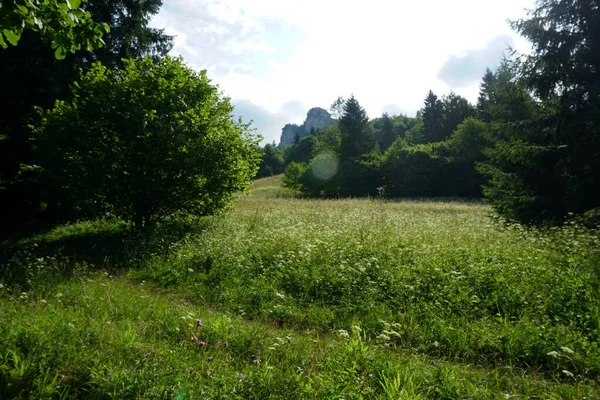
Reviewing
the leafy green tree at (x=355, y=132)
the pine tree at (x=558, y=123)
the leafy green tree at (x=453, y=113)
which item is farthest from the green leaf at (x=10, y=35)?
the leafy green tree at (x=453, y=113)

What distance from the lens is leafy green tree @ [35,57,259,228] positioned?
1154 centimetres

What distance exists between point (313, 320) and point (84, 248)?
8.73 meters

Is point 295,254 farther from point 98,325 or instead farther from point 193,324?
point 98,325

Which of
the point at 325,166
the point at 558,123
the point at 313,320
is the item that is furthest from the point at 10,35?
the point at 325,166

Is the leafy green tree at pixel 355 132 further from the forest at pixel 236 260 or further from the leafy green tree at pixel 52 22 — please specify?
the leafy green tree at pixel 52 22

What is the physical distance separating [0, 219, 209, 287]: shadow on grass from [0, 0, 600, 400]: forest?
4.2 inches

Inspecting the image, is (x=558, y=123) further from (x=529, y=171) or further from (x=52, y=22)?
(x=52, y=22)

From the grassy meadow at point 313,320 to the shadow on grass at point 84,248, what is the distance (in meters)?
0.11

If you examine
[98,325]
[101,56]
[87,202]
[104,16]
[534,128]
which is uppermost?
[104,16]

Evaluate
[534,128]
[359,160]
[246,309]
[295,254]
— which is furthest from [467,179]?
[246,309]

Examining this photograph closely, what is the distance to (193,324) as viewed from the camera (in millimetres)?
5012

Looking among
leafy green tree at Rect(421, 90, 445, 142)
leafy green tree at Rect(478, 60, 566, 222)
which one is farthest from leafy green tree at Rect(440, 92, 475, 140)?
leafy green tree at Rect(478, 60, 566, 222)

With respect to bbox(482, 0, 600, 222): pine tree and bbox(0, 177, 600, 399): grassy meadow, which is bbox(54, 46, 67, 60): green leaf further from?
bbox(482, 0, 600, 222): pine tree

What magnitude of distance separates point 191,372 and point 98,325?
170cm
